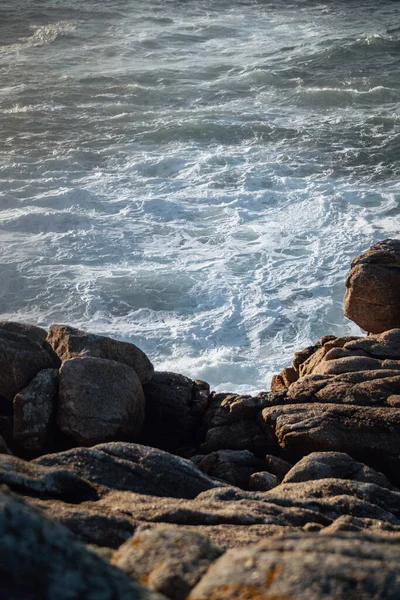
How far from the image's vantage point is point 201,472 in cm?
736

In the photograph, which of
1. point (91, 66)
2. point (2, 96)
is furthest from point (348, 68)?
point (2, 96)

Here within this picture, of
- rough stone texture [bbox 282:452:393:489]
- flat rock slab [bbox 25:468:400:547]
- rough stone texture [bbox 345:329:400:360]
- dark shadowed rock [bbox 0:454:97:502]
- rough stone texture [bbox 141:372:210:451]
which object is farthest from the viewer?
rough stone texture [bbox 345:329:400:360]

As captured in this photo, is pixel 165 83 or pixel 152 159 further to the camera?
pixel 165 83

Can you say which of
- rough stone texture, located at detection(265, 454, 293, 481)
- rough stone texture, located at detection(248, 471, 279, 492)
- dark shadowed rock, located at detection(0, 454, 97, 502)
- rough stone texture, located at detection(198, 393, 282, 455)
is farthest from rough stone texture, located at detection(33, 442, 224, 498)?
rough stone texture, located at detection(198, 393, 282, 455)

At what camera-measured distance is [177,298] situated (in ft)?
57.6

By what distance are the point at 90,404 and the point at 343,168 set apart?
16.9 meters

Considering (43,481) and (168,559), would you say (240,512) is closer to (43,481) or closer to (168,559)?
(43,481)

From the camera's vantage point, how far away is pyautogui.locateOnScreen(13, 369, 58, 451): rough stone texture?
31.3 ft

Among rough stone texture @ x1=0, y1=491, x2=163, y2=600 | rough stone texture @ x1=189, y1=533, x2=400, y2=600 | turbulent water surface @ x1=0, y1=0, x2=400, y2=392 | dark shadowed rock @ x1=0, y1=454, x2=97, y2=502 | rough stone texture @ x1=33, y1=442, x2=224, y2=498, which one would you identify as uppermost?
rough stone texture @ x1=0, y1=491, x2=163, y2=600

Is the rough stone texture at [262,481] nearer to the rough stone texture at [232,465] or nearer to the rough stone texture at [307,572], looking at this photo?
the rough stone texture at [232,465]

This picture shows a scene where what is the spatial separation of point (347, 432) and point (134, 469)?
329 cm

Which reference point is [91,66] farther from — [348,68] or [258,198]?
[258,198]

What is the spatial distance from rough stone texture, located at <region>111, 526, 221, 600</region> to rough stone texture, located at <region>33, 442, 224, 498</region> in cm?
255

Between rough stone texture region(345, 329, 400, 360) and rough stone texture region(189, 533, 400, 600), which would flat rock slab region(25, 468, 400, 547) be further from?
rough stone texture region(345, 329, 400, 360)
